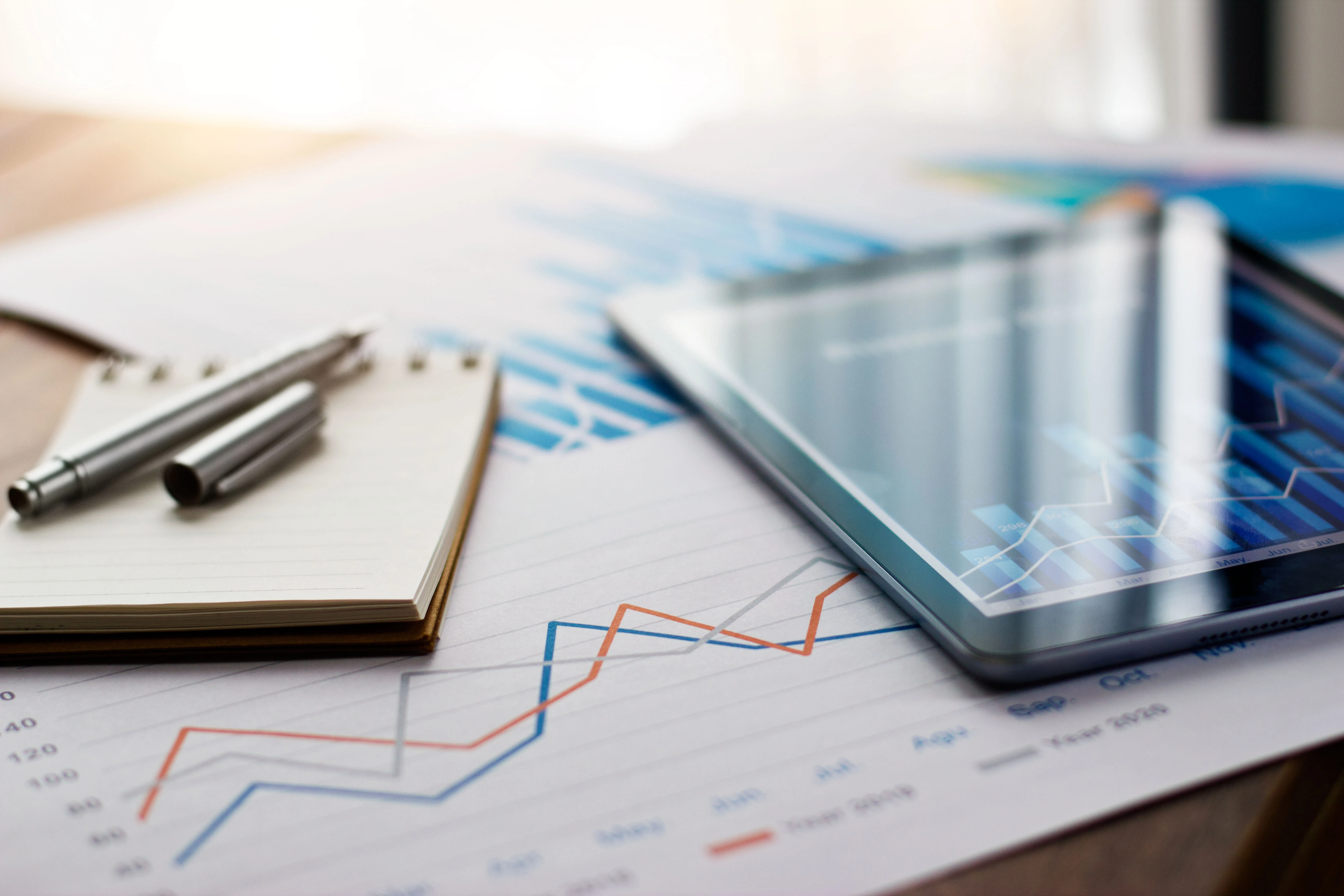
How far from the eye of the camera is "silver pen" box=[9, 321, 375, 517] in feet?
1.44

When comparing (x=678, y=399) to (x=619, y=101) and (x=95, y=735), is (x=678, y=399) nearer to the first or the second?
(x=95, y=735)

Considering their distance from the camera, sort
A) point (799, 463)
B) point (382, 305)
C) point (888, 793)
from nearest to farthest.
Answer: point (888, 793), point (799, 463), point (382, 305)

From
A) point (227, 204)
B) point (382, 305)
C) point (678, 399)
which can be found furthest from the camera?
point (227, 204)

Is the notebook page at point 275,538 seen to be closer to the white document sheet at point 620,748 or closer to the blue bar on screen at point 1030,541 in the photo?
the white document sheet at point 620,748

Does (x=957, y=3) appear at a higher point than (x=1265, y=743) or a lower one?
higher

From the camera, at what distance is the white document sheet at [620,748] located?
29 cm

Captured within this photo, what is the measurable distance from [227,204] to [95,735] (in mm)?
601

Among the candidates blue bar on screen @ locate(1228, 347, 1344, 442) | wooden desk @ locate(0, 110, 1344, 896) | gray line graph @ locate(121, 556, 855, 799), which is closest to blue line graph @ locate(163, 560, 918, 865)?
gray line graph @ locate(121, 556, 855, 799)

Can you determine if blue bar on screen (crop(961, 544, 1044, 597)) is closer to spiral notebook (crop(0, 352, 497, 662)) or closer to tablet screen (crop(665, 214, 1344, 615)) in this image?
tablet screen (crop(665, 214, 1344, 615))

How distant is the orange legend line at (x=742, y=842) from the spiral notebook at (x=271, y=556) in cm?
14

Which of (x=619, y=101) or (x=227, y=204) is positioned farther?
(x=619, y=101)

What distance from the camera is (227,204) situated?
0.85 metres

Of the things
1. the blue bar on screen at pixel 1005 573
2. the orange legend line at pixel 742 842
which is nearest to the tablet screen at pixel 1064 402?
the blue bar on screen at pixel 1005 573

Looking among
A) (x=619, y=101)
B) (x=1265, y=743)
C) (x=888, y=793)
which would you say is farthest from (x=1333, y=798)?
(x=619, y=101)
